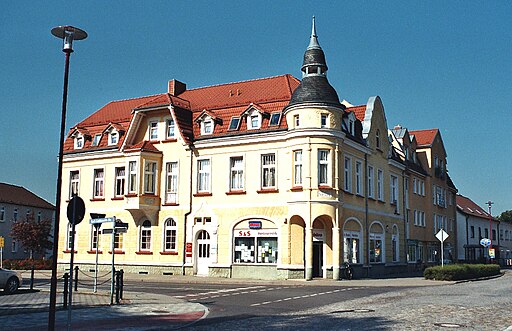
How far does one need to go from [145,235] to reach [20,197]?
32.4 m

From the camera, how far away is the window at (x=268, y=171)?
36688mm

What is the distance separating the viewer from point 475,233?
237 ft

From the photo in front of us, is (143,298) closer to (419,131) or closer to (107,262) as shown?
(107,262)

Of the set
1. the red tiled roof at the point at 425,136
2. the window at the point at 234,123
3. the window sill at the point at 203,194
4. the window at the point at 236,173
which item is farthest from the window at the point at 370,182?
the red tiled roof at the point at 425,136

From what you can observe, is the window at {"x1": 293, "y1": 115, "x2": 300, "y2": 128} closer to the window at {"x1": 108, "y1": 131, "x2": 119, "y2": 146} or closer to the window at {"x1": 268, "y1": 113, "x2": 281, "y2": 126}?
the window at {"x1": 268, "y1": 113, "x2": 281, "y2": 126}

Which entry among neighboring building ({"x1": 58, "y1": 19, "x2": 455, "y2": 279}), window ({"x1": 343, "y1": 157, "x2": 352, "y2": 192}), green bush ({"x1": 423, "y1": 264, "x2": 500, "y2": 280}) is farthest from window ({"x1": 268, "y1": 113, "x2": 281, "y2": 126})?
green bush ({"x1": 423, "y1": 264, "x2": 500, "y2": 280})

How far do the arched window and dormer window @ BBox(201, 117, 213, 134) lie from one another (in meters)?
6.30

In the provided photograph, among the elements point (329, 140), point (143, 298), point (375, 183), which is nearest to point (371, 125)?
point (375, 183)

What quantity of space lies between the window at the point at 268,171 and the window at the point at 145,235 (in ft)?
30.0

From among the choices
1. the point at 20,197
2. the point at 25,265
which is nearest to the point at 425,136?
the point at 25,265

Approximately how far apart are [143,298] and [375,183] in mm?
24283

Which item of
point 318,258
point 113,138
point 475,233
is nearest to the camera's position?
point 318,258

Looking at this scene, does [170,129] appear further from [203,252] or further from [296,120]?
[296,120]

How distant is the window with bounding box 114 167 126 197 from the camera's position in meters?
42.3
